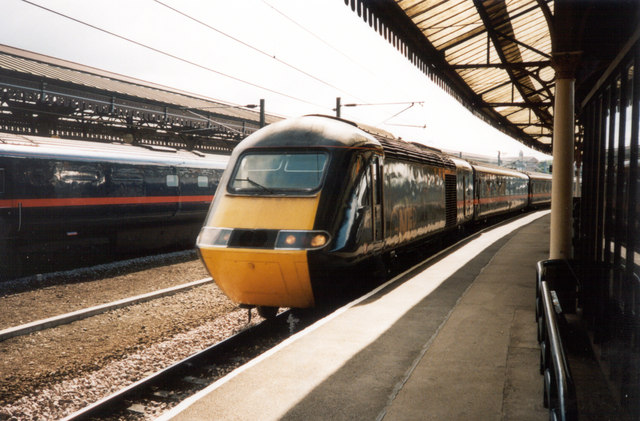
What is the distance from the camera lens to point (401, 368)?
462 cm

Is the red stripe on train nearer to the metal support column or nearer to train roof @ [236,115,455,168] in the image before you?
train roof @ [236,115,455,168]

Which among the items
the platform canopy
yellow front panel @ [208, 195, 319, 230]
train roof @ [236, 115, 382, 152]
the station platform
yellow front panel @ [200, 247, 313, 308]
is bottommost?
the station platform

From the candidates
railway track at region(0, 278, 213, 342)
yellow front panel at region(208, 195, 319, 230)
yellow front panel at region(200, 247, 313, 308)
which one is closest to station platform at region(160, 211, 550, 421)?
yellow front panel at region(200, 247, 313, 308)

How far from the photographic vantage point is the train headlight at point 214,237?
6797 millimetres

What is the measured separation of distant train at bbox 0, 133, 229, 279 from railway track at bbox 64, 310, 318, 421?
6.32 metres

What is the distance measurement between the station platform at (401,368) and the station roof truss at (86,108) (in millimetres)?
11419

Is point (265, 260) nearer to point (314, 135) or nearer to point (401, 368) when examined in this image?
point (314, 135)

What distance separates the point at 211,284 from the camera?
10.5 meters

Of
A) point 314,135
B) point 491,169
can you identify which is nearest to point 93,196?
point 314,135

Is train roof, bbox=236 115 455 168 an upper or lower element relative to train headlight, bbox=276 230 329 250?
upper

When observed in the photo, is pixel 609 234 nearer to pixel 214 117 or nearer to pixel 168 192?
pixel 168 192

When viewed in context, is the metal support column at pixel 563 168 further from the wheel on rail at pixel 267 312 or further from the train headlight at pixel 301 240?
the wheel on rail at pixel 267 312

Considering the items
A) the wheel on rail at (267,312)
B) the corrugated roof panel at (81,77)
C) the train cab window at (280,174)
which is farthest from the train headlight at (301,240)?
the corrugated roof panel at (81,77)

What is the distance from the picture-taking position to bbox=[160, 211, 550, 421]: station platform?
3.81m
